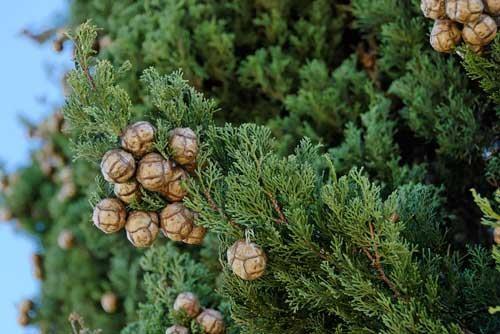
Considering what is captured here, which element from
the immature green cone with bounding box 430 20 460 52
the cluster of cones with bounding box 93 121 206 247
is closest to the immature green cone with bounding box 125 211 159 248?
the cluster of cones with bounding box 93 121 206 247

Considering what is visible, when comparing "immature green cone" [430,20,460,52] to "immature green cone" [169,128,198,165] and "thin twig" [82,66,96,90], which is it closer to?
"immature green cone" [169,128,198,165]

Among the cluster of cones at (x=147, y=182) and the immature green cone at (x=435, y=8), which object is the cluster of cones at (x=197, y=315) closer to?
the cluster of cones at (x=147, y=182)

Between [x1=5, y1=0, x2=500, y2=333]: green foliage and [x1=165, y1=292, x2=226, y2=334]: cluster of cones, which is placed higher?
[x1=5, y1=0, x2=500, y2=333]: green foliage

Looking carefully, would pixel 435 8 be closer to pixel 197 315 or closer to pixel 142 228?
pixel 142 228

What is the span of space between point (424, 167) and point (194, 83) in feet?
2.62

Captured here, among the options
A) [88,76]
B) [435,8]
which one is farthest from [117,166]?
[435,8]

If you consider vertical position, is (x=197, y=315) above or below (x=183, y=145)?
below

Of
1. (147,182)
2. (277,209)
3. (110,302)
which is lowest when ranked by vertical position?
(110,302)

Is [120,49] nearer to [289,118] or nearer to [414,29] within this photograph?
[289,118]

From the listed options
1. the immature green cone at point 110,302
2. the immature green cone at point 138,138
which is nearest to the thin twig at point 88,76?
the immature green cone at point 138,138

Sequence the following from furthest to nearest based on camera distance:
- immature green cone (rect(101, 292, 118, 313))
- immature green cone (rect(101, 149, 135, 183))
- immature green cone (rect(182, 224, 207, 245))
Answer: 1. immature green cone (rect(101, 292, 118, 313))
2. immature green cone (rect(182, 224, 207, 245))
3. immature green cone (rect(101, 149, 135, 183))

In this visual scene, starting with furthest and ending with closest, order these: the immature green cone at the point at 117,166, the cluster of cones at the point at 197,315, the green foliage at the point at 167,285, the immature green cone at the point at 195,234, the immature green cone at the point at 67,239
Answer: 1. the immature green cone at the point at 67,239
2. the green foliage at the point at 167,285
3. the cluster of cones at the point at 197,315
4. the immature green cone at the point at 195,234
5. the immature green cone at the point at 117,166

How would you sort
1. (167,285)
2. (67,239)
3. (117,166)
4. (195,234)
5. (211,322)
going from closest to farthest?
1. (117,166)
2. (195,234)
3. (211,322)
4. (167,285)
5. (67,239)

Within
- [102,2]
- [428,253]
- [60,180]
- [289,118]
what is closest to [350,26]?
[289,118]
